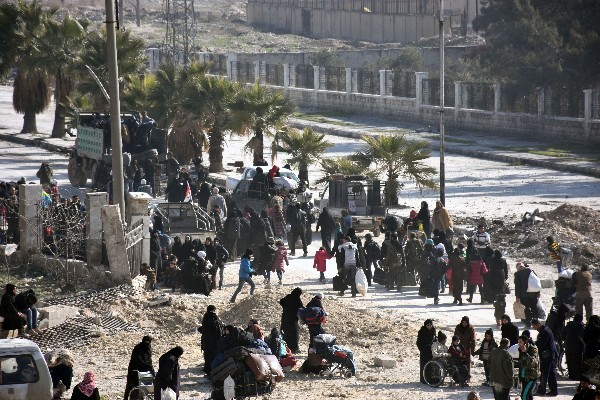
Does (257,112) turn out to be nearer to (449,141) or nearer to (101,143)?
(101,143)

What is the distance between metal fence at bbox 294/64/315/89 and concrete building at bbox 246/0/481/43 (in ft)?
92.9

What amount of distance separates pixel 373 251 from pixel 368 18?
8000 centimetres

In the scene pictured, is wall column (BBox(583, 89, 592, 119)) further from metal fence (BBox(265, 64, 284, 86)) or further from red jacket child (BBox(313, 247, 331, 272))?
red jacket child (BBox(313, 247, 331, 272))

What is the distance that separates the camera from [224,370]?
1706cm

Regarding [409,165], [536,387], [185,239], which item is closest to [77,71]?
[409,165]

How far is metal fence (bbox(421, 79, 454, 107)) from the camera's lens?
198 feet

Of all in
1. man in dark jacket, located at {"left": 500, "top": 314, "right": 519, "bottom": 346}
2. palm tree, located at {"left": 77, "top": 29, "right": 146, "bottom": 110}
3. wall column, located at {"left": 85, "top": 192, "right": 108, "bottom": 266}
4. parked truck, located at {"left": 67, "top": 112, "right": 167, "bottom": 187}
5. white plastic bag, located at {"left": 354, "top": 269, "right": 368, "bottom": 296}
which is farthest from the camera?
palm tree, located at {"left": 77, "top": 29, "right": 146, "bottom": 110}

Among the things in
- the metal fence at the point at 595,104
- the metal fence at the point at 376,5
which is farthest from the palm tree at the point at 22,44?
the metal fence at the point at 376,5

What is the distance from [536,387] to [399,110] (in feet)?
150

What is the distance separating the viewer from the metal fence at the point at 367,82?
65625mm

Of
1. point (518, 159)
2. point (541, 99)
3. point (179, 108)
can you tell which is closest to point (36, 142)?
point (179, 108)

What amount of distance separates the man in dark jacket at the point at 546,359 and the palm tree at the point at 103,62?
29.5m

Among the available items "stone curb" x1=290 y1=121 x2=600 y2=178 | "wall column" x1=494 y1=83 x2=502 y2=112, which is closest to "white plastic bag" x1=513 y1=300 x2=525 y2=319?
"stone curb" x1=290 y1=121 x2=600 y2=178

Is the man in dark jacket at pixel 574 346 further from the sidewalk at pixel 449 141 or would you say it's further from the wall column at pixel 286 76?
the wall column at pixel 286 76
